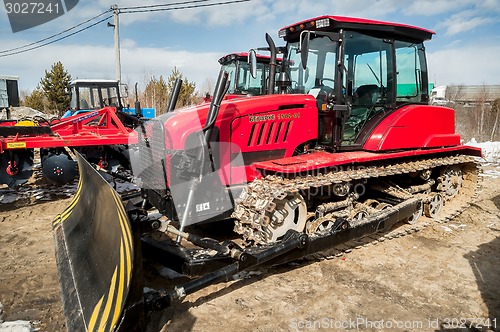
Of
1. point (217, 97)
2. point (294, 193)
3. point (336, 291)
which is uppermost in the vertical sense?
point (217, 97)

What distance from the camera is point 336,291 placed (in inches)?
143

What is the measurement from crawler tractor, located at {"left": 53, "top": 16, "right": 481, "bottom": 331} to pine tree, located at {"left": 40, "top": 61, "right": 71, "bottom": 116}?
2755 cm

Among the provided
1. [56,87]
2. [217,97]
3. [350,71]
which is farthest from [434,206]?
[56,87]

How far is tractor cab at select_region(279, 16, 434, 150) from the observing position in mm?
4418

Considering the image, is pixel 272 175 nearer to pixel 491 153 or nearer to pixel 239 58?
pixel 239 58

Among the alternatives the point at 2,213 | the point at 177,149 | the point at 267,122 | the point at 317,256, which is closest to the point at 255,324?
the point at 317,256

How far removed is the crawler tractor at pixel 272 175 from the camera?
9.42 feet

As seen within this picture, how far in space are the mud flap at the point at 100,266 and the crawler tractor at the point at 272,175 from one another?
12 millimetres

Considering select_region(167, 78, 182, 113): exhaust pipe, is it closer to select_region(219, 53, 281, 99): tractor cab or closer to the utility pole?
select_region(219, 53, 281, 99): tractor cab

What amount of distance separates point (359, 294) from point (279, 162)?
5.30 ft

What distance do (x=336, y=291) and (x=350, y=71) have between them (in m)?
2.67

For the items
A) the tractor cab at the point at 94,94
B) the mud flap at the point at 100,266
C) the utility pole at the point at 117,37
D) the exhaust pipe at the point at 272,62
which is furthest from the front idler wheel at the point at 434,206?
the utility pole at the point at 117,37

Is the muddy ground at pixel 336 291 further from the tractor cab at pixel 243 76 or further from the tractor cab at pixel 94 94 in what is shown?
the tractor cab at pixel 94 94

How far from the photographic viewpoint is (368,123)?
4.84 m
